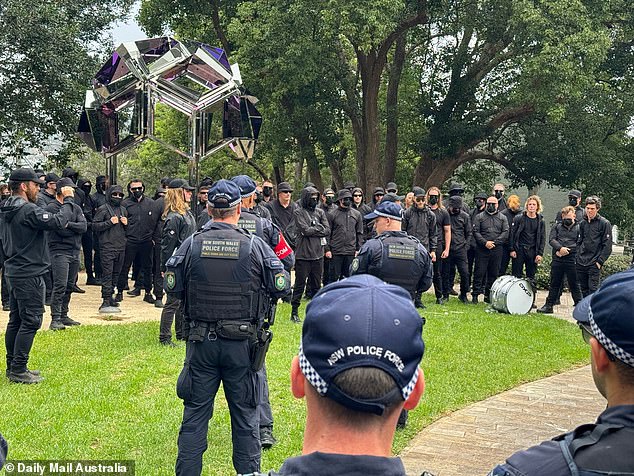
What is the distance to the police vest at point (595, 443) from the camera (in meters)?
1.93

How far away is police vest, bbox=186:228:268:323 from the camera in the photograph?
508 cm

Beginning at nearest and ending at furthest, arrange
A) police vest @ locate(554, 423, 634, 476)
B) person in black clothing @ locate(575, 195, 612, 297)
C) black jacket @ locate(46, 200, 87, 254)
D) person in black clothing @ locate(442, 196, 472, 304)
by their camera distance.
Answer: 1. police vest @ locate(554, 423, 634, 476)
2. black jacket @ locate(46, 200, 87, 254)
3. person in black clothing @ locate(575, 195, 612, 297)
4. person in black clothing @ locate(442, 196, 472, 304)

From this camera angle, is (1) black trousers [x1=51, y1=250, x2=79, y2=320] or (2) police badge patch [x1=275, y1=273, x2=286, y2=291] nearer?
(2) police badge patch [x1=275, y1=273, x2=286, y2=291]

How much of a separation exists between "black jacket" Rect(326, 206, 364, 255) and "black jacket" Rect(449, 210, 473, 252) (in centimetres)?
205

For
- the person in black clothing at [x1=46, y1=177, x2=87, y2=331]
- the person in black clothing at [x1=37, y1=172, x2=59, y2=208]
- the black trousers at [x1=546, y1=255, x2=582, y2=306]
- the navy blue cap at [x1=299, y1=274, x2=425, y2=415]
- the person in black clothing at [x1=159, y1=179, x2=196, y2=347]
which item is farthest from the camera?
the black trousers at [x1=546, y1=255, x2=582, y2=306]

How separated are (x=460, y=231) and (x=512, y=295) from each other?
1855 mm

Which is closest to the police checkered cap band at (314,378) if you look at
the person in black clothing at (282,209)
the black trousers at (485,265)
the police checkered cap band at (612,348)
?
the police checkered cap band at (612,348)

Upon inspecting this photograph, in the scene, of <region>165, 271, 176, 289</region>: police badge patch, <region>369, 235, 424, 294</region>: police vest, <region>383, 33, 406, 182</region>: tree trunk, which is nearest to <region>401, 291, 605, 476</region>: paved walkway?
<region>369, 235, 424, 294</region>: police vest

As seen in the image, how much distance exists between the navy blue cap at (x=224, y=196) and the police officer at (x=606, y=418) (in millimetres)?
3492

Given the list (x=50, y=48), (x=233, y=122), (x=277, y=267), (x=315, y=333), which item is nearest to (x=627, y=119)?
(x=233, y=122)

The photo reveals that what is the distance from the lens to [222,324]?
5.03 meters

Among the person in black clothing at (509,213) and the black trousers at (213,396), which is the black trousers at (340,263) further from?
the black trousers at (213,396)

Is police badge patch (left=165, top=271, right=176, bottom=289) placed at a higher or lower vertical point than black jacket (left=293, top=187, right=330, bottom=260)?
higher

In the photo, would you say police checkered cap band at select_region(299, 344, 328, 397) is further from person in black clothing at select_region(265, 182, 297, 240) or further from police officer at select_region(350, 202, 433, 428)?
person in black clothing at select_region(265, 182, 297, 240)
